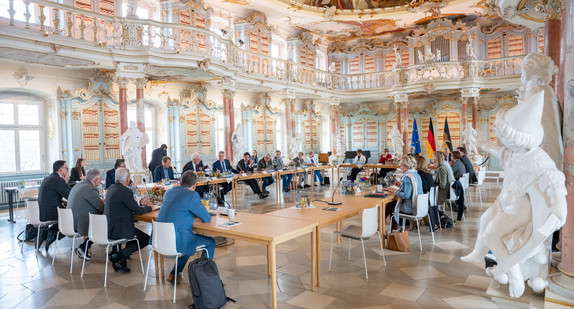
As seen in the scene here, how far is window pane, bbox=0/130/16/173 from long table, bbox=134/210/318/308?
29.3 feet

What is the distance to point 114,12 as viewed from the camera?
11273 millimetres

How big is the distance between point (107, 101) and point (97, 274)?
8120 mm

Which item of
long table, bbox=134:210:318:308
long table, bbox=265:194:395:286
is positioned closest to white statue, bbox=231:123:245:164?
long table, bbox=265:194:395:286

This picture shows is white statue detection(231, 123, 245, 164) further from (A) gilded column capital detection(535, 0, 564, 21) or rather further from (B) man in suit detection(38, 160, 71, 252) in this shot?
(A) gilded column capital detection(535, 0, 564, 21)

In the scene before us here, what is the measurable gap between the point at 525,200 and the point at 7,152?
12.0 meters

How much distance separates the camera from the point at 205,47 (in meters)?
11.4

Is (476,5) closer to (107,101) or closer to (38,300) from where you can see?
(107,101)

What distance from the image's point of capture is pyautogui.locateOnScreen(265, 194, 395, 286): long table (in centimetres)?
418

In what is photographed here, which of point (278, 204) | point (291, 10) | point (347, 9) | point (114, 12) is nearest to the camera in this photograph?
point (278, 204)

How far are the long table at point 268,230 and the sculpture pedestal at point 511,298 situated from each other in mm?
1790

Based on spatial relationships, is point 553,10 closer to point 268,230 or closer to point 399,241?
point 399,241

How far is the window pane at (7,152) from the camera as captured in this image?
10180 millimetres

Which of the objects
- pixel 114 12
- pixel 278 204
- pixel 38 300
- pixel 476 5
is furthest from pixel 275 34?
pixel 38 300

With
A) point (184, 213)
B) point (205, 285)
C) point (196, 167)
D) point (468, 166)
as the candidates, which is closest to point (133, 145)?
point (196, 167)
